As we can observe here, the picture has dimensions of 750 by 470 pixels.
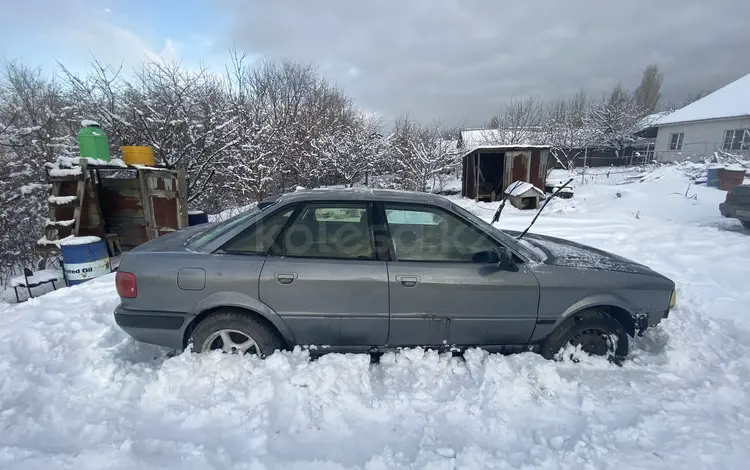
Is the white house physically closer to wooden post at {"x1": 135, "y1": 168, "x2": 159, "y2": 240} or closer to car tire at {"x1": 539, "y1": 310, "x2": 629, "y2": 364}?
car tire at {"x1": 539, "y1": 310, "x2": 629, "y2": 364}

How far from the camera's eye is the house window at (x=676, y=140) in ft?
91.8

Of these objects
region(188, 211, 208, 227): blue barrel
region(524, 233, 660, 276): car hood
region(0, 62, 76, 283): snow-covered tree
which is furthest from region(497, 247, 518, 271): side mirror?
region(0, 62, 76, 283): snow-covered tree

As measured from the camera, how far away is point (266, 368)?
8.45ft

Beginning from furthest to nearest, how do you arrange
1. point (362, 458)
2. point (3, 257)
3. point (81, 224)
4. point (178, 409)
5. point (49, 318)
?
1. point (3, 257)
2. point (81, 224)
3. point (49, 318)
4. point (178, 409)
5. point (362, 458)

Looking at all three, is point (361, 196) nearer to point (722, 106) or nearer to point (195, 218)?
point (195, 218)

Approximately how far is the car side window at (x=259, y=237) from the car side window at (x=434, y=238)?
925mm

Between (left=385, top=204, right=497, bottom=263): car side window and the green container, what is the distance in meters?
6.77

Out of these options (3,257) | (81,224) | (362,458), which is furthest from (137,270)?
(3,257)

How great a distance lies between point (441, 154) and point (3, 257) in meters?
16.0

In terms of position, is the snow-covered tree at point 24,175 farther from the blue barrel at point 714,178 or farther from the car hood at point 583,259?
the blue barrel at point 714,178

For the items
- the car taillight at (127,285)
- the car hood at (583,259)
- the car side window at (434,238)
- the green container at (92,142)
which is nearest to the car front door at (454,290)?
the car side window at (434,238)

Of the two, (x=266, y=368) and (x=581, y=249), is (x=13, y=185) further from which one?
(x=581, y=249)

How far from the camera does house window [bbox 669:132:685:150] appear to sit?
1102 inches

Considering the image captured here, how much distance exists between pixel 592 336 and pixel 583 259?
0.70m
